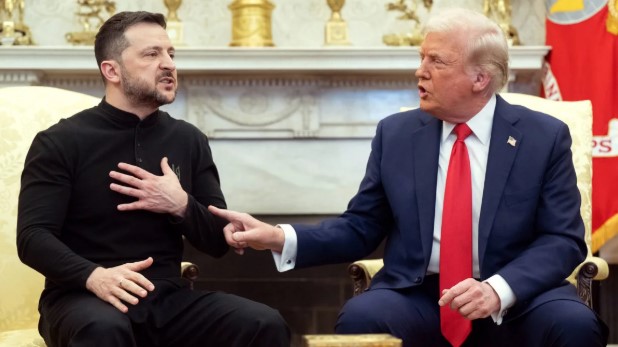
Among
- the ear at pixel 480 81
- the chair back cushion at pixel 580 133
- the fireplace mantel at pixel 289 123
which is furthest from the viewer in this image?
the fireplace mantel at pixel 289 123

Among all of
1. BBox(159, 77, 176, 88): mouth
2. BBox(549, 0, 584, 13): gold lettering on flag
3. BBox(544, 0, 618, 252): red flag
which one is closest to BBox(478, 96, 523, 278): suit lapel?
BBox(159, 77, 176, 88): mouth

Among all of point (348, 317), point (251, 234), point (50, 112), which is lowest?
point (348, 317)

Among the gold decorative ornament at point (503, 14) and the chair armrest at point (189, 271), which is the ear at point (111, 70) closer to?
the chair armrest at point (189, 271)

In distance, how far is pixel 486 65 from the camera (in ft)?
9.71

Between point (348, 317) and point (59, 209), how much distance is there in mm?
830

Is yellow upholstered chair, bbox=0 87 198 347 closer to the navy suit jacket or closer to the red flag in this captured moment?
the navy suit jacket

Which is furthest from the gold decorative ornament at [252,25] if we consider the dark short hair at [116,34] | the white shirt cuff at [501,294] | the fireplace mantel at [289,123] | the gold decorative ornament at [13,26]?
the white shirt cuff at [501,294]

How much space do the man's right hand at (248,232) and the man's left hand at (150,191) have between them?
93 millimetres

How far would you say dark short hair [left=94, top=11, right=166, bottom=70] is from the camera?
3.04m

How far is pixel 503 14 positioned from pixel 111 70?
2351mm

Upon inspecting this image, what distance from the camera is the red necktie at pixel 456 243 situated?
2.79 m

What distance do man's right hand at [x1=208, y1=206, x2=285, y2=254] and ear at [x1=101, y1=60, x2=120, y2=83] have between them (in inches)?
19.4

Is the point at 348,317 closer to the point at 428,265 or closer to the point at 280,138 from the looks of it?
the point at 428,265

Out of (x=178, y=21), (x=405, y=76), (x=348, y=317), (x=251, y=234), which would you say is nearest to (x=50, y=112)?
(x=251, y=234)
